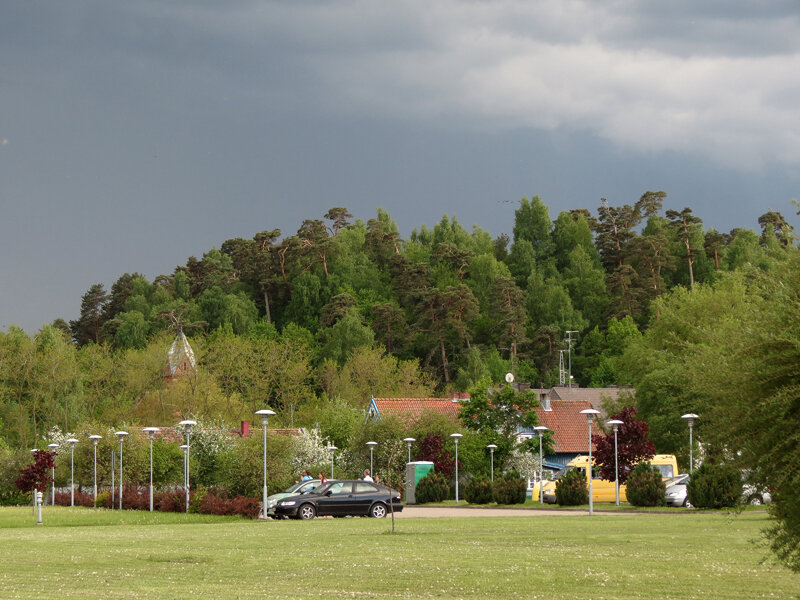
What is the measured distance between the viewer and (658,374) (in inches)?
2151

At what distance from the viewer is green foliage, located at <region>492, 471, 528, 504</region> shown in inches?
1722

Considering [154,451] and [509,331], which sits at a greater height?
[509,331]

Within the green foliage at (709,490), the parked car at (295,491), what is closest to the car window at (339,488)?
the parked car at (295,491)

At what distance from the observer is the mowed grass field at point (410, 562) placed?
13.5 meters

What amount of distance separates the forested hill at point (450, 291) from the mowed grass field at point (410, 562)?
84707 millimetres

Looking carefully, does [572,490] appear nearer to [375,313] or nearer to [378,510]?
[378,510]

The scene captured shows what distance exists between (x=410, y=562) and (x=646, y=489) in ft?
71.9

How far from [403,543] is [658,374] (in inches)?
1404

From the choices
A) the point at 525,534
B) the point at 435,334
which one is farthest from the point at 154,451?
the point at 435,334

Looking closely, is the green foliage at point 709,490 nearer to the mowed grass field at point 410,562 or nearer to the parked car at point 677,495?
the parked car at point 677,495

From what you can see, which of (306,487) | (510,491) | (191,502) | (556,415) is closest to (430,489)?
(510,491)

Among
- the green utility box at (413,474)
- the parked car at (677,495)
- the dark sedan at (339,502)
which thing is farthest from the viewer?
the green utility box at (413,474)

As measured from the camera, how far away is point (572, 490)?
4022 cm

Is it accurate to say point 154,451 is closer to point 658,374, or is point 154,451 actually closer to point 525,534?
point 658,374
